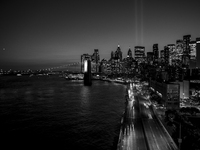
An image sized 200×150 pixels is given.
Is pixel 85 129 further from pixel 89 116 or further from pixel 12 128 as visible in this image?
pixel 12 128

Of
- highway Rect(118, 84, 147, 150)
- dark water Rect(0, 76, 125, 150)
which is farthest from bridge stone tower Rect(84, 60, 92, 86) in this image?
highway Rect(118, 84, 147, 150)

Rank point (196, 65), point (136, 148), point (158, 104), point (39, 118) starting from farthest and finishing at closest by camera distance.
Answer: point (196, 65), point (158, 104), point (39, 118), point (136, 148)

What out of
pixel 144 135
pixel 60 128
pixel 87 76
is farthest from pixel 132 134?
pixel 87 76

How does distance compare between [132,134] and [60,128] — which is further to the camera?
[60,128]

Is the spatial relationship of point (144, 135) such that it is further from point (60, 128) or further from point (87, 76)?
point (87, 76)

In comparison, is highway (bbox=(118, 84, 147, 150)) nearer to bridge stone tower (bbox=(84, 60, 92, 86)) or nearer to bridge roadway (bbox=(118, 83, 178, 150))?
bridge roadway (bbox=(118, 83, 178, 150))

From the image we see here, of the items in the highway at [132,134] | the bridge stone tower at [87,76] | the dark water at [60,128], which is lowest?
the dark water at [60,128]

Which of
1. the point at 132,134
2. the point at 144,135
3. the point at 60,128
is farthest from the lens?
the point at 60,128

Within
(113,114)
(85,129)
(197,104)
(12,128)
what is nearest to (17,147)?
(12,128)

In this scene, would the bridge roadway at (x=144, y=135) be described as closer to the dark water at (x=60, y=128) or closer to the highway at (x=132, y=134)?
the highway at (x=132, y=134)

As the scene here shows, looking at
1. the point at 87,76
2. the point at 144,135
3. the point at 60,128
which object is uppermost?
the point at 87,76

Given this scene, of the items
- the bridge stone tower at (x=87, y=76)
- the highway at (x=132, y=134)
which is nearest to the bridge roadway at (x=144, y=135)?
the highway at (x=132, y=134)
